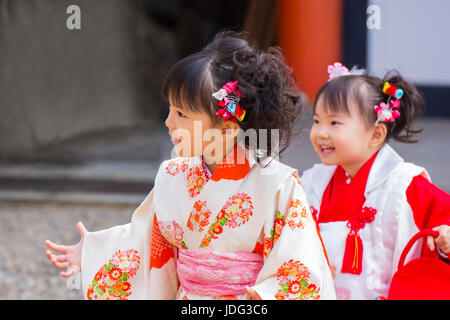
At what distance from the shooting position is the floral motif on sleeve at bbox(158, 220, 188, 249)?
2.07 m

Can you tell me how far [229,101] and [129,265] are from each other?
2.25 ft

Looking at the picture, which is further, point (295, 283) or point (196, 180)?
point (196, 180)

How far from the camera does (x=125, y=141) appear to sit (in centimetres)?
769

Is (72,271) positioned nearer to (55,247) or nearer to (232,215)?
(55,247)

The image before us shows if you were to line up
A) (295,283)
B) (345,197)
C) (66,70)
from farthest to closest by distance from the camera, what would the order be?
(66,70) < (345,197) < (295,283)

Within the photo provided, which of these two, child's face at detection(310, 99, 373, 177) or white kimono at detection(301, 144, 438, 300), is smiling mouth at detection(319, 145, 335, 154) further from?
white kimono at detection(301, 144, 438, 300)

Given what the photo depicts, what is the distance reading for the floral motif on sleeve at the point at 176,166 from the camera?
2168mm

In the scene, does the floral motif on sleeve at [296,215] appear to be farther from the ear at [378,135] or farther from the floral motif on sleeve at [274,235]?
the ear at [378,135]

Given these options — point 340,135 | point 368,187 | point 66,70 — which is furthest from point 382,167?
point 66,70

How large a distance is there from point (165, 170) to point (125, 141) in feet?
18.3

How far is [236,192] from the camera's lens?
2021 mm

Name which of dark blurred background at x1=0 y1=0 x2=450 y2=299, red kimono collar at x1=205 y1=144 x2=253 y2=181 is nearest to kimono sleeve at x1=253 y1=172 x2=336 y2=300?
red kimono collar at x1=205 y1=144 x2=253 y2=181

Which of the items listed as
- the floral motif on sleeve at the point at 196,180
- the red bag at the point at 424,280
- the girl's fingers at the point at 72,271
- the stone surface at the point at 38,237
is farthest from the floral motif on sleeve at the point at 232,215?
the stone surface at the point at 38,237

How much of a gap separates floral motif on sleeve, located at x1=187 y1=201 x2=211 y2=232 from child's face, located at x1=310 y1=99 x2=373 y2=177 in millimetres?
574
